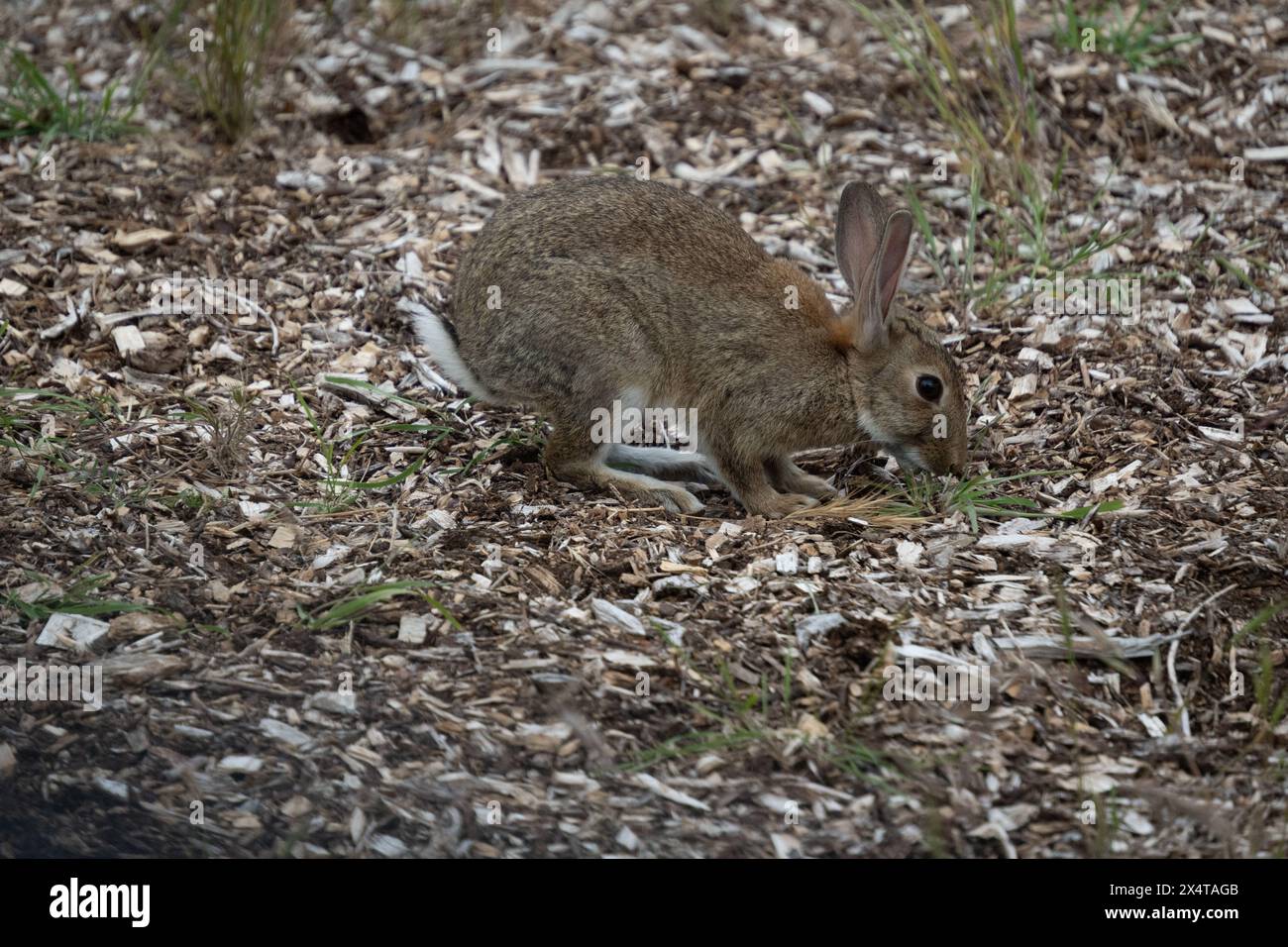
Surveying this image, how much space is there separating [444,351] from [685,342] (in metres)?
1.06

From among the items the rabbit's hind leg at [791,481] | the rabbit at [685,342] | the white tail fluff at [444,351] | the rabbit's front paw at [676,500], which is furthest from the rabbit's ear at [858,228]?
the white tail fluff at [444,351]

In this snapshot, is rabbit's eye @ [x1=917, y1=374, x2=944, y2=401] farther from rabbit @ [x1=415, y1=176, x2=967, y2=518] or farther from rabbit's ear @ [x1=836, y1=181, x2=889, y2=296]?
rabbit's ear @ [x1=836, y1=181, x2=889, y2=296]

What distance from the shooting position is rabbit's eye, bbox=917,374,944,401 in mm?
5941

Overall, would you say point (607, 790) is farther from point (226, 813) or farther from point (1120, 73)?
point (1120, 73)

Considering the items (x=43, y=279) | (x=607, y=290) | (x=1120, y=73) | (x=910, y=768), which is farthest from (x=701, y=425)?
(x=1120, y=73)

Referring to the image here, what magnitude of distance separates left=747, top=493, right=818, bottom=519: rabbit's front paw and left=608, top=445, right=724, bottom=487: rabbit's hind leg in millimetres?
536

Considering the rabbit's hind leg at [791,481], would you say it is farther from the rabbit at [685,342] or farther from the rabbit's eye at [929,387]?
the rabbit's eye at [929,387]

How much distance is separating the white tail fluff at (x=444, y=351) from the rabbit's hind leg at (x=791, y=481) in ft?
4.31

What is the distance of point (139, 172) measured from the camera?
25.7ft

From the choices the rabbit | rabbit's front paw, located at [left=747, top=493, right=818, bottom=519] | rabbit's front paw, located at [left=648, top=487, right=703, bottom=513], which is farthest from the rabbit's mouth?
rabbit's front paw, located at [left=648, top=487, right=703, bottom=513]

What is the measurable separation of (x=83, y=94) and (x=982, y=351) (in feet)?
18.3

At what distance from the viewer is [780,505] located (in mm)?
6098

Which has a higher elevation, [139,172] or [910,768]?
[139,172]

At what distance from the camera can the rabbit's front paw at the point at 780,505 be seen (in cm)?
606
